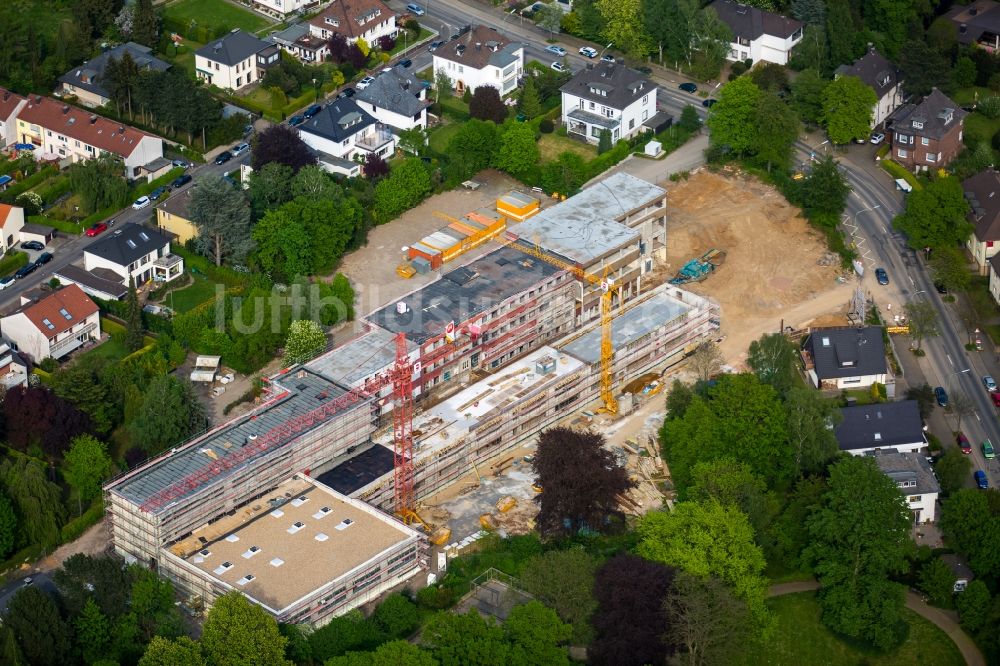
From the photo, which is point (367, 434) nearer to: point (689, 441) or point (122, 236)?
point (689, 441)

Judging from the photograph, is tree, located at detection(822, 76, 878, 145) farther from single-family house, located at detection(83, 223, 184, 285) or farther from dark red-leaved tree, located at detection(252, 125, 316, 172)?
single-family house, located at detection(83, 223, 184, 285)

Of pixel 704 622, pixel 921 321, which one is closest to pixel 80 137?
pixel 921 321

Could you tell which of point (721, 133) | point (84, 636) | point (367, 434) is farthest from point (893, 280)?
point (84, 636)

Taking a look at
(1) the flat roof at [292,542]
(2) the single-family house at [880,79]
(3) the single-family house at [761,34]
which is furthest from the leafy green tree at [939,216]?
(1) the flat roof at [292,542]

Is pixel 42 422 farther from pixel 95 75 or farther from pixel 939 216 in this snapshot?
pixel 939 216

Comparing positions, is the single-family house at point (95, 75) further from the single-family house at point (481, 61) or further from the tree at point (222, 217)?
the single-family house at point (481, 61)

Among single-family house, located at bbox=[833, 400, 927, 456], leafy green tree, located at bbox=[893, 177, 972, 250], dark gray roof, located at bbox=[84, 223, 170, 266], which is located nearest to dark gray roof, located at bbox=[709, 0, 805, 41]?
leafy green tree, located at bbox=[893, 177, 972, 250]
